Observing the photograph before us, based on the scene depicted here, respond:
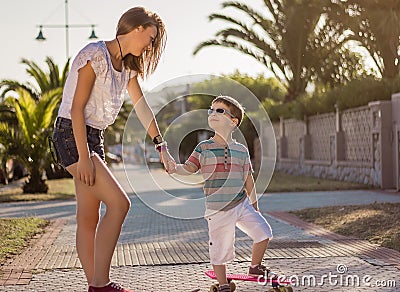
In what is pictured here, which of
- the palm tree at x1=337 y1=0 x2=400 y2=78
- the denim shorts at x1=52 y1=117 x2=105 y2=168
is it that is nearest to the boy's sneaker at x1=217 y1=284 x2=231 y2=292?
the denim shorts at x1=52 y1=117 x2=105 y2=168

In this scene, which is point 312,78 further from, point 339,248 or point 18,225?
point 339,248

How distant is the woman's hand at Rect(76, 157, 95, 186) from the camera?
4.86 m

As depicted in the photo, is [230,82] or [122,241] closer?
[230,82]

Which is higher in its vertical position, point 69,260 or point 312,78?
point 312,78

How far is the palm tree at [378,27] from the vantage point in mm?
23250

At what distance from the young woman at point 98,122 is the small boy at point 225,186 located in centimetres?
59

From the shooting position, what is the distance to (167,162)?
543 cm

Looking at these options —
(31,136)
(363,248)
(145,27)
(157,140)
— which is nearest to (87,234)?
(157,140)

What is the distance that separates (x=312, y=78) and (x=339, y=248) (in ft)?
79.9

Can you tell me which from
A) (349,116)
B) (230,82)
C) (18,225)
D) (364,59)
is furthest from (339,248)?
(364,59)

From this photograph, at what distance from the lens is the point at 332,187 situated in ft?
68.9

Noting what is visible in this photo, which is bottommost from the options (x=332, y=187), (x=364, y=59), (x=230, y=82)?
(x=332, y=187)

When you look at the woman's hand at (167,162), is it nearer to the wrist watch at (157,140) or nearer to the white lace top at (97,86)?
the wrist watch at (157,140)

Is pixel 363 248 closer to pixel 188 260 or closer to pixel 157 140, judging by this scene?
pixel 188 260
